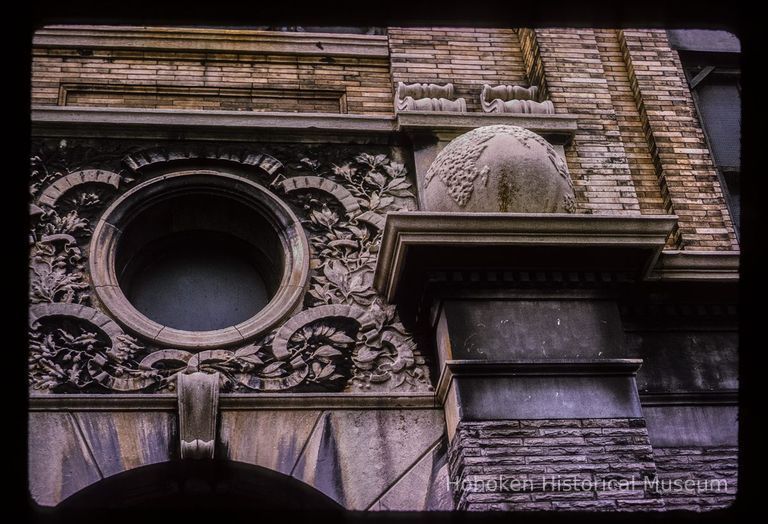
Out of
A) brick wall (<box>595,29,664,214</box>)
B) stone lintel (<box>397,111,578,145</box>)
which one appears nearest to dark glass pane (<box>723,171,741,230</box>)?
brick wall (<box>595,29,664,214</box>)

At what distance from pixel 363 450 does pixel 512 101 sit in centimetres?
342

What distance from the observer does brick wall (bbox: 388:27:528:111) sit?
29.9ft

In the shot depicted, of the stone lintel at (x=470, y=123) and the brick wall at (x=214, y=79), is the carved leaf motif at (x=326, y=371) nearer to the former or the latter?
the stone lintel at (x=470, y=123)

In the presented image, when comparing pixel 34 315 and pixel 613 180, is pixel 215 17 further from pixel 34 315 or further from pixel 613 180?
pixel 613 180

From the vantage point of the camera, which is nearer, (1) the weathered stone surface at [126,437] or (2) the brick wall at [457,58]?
(1) the weathered stone surface at [126,437]

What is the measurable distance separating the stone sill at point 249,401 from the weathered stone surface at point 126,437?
0.05m

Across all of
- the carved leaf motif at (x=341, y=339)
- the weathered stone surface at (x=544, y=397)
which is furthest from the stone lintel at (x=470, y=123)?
the weathered stone surface at (x=544, y=397)

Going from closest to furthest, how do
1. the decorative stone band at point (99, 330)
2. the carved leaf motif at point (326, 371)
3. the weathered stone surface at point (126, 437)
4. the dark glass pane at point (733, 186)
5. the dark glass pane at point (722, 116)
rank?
the weathered stone surface at point (126, 437), the decorative stone band at point (99, 330), the carved leaf motif at point (326, 371), the dark glass pane at point (733, 186), the dark glass pane at point (722, 116)

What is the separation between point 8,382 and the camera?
2857 millimetres

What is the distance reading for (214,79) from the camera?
897 cm

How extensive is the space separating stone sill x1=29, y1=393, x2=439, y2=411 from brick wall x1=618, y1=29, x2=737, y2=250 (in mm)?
2958

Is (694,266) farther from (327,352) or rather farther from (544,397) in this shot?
(327,352)

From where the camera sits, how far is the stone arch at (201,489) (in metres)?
6.60

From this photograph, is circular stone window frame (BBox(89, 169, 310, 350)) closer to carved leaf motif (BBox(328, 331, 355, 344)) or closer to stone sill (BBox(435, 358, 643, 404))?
carved leaf motif (BBox(328, 331, 355, 344))
